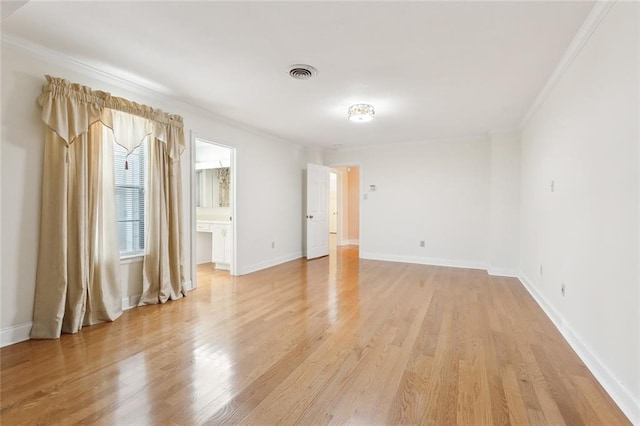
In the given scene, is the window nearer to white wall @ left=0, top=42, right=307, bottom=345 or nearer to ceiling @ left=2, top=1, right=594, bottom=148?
white wall @ left=0, top=42, right=307, bottom=345

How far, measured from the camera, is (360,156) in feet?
21.2

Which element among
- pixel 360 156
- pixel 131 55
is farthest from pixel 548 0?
pixel 360 156

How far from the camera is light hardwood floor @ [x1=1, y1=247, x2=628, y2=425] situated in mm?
1600

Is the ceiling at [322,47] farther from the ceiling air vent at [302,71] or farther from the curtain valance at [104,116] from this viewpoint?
the curtain valance at [104,116]

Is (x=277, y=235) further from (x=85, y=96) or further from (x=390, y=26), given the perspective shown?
(x=390, y=26)

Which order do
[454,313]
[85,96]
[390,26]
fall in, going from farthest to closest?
[454,313], [85,96], [390,26]

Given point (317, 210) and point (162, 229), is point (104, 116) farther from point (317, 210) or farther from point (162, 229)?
point (317, 210)

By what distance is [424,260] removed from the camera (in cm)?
580

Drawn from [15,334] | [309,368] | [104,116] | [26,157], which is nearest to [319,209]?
[104,116]

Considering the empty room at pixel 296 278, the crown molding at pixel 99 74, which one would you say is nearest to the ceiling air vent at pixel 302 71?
the empty room at pixel 296 278

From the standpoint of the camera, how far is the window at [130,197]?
3.21 metres

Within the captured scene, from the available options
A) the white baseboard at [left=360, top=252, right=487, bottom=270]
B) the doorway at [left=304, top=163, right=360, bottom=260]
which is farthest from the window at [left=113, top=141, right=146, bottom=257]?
the white baseboard at [left=360, top=252, right=487, bottom=270]

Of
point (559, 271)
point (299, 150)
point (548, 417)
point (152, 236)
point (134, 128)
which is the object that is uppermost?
point (299, 150)

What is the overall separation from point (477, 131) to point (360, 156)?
2.32 m
